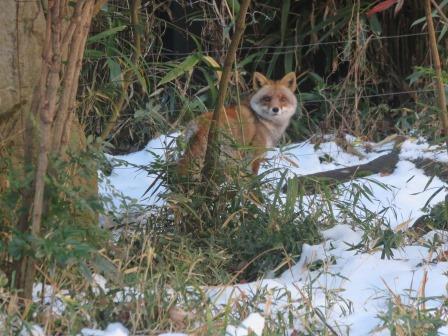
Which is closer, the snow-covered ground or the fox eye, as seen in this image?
the snow-covered ground

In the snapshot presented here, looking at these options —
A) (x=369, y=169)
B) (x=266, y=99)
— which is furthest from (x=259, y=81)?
(x=369, y=169)

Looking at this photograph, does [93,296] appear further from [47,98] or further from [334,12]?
[334,12]

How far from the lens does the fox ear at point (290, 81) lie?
25.8ft

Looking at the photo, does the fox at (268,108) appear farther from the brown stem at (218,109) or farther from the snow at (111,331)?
the snow at (111,331)

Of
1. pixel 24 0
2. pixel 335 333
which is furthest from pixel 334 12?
pixel 335 333

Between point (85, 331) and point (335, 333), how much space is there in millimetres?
907

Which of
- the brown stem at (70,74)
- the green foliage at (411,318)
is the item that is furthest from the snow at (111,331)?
the green foliage at (411,318)

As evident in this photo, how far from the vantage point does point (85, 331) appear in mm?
3252

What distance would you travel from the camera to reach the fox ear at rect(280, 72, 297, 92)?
7.88 meters

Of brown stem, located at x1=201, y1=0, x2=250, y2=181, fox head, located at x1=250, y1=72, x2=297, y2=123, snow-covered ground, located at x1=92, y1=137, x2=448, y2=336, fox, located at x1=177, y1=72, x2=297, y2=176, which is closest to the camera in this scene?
snow-covered ground, located at x1=92, y1=137, x2=448, y2=336

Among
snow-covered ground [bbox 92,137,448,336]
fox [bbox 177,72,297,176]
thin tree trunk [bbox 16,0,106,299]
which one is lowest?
snow-covered ground [bbox 92,137,448,336]

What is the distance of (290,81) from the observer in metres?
7.92

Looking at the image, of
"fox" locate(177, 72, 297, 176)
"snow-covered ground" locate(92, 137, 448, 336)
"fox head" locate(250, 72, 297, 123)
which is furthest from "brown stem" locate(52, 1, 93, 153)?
"fox head" locate(250, 72, 297, 123)

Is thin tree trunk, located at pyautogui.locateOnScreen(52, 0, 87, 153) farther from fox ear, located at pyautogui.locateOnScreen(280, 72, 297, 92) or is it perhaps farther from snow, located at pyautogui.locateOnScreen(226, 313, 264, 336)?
fox ear, located at pyautogui.locateOnScreen(280, 72, 297, 92)
